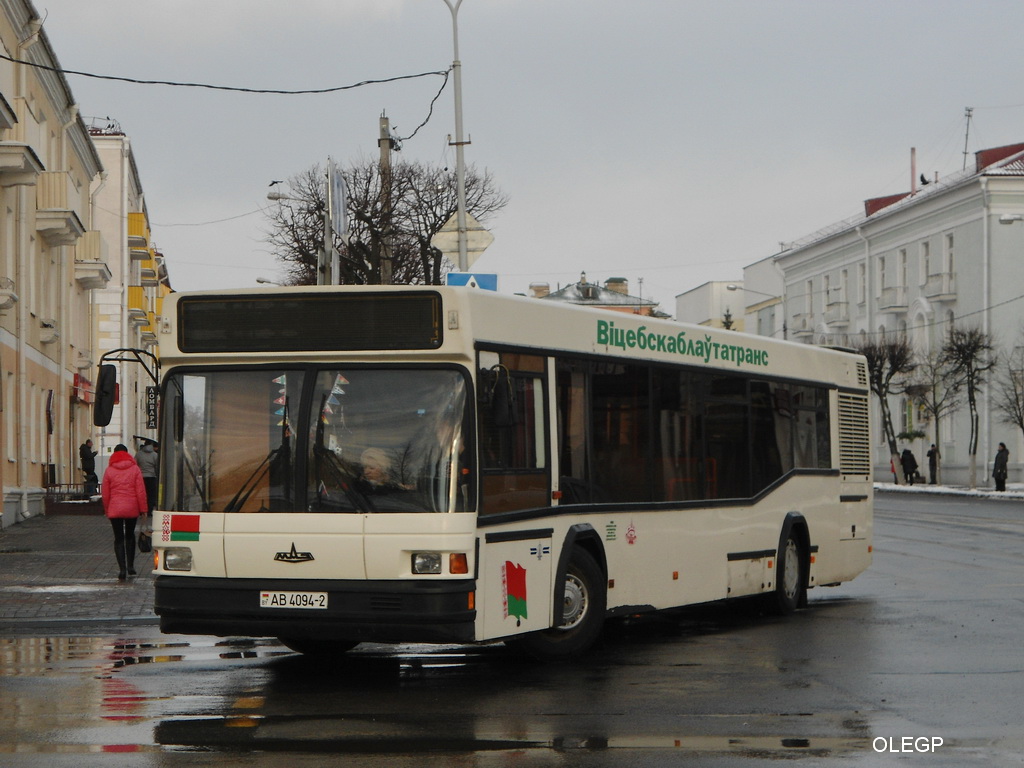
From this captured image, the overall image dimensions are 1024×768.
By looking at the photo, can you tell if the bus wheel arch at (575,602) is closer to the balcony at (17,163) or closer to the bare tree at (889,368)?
the balcony at (17,163)

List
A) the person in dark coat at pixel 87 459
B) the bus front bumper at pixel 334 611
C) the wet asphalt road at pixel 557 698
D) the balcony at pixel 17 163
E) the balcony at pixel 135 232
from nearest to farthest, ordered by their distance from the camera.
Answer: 1. the wet asphalt road at pixel 557 698
2. the bus front bumper at pixel 334 611
3. the balcony at pixel 17 163
4. the person in dark coat at pixel 87 459
5. the balcony at pixel 135 232

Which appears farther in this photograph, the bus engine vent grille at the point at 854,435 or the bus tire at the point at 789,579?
the bus engine vent grille at the point at 854,435

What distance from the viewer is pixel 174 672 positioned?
37.4 ft

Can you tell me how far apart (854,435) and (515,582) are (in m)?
7.79

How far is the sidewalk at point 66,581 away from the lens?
1548cm

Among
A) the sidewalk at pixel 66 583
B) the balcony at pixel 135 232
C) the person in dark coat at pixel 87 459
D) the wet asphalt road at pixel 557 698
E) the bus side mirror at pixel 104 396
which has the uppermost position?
the balcony at pixel 135 232

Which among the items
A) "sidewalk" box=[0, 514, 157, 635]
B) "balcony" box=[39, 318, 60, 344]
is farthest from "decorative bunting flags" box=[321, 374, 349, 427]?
"balcony" box=[39, 318, 60, 344]

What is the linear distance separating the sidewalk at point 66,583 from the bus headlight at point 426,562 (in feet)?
19.6

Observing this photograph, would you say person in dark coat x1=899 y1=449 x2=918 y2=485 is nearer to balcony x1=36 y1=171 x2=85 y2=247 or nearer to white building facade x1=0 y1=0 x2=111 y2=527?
white building facade x1=0 y1=0 x2=111 y2=527

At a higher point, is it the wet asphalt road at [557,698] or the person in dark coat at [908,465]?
the person in dark coat at [908,465]

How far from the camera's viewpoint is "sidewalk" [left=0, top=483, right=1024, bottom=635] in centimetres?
1548

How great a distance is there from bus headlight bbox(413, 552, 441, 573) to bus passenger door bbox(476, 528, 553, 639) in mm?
361

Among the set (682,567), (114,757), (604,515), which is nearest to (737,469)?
(682,567)

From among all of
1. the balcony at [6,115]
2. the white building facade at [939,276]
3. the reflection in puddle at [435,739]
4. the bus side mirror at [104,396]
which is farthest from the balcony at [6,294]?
the white building facade at [939,276]
